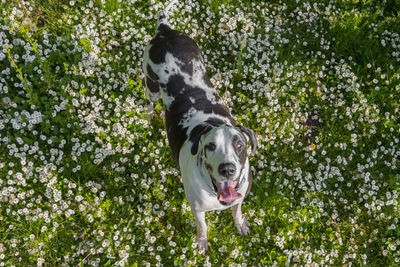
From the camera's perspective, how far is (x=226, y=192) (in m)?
3.64

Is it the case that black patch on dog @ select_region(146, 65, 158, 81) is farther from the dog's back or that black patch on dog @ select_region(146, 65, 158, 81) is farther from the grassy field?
the grassy field

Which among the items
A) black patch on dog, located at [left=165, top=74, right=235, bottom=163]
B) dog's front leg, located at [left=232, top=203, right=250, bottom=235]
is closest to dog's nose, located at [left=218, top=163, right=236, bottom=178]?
black patch on dog, located at [left=165, top=74, right=235, bottom=163]

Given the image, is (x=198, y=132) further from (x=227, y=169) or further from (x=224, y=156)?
(x=227, y=169)

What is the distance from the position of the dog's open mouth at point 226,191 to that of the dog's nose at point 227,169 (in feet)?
0.88

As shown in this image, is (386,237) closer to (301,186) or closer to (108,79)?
(301,186)

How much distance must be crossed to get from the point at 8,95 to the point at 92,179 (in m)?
1.94

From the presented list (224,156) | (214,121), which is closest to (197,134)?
(214,121)

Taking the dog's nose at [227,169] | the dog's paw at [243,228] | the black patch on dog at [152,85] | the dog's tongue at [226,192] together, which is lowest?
the dog's paw at [243,228]

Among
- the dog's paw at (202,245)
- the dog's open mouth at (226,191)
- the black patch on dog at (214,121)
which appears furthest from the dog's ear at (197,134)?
the dog's paw at (202,245)

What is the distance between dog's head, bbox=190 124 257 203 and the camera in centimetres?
332

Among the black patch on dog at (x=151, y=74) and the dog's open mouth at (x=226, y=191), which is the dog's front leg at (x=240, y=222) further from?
the black patch on dog at (x=151, y=74)

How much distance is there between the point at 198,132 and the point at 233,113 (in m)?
1.98

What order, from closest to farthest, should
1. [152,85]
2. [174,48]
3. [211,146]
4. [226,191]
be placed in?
[211,146] → [226,191] → [174,48] → [152,85]

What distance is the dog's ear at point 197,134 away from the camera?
149 inches
